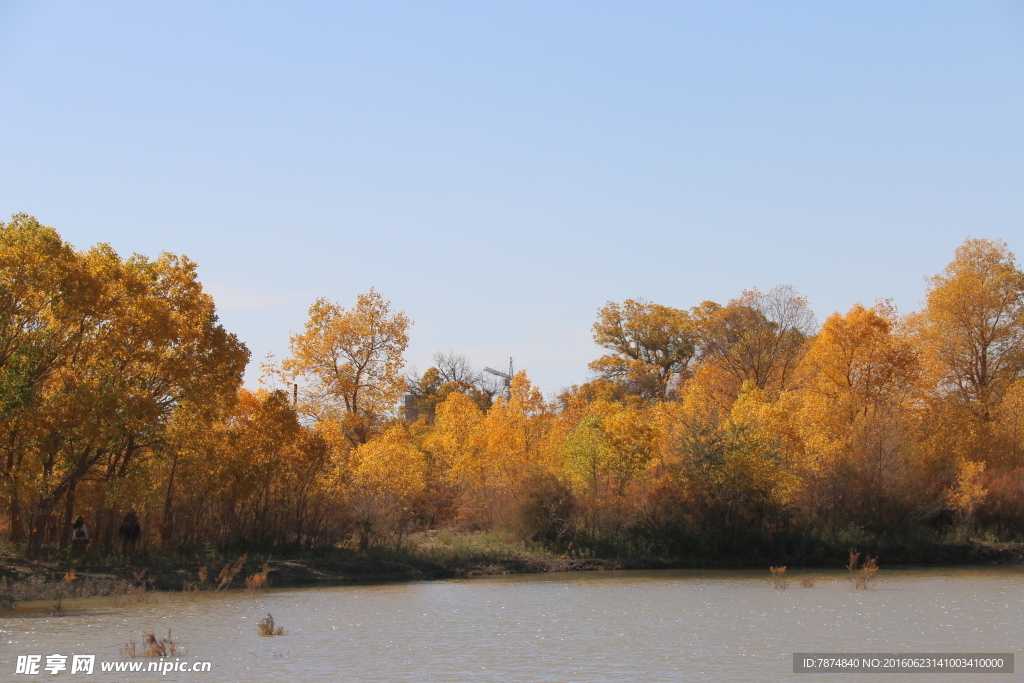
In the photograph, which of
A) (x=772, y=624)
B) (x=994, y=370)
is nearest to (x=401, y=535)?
(x=772, y=624)

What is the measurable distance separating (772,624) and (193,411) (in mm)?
17070

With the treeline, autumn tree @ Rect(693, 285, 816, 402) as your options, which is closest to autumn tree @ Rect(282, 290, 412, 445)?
the treeline

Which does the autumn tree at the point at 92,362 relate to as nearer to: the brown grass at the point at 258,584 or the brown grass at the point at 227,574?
the brown grass at the point at 227,574

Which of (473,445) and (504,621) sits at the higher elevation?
(473,445)

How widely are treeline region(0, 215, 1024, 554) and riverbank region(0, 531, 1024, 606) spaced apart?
42.2 inches

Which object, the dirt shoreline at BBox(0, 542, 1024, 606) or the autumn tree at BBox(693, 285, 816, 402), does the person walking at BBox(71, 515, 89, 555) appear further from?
the autumn tree at BBox(693, 285, 816, 402)

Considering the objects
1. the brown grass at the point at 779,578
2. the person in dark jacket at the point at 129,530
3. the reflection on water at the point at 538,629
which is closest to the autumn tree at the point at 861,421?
the brown grass at the point at 779,578

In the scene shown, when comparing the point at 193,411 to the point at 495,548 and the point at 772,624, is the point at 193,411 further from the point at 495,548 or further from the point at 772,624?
the point at 772,624

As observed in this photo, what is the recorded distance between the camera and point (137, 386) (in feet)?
92.0

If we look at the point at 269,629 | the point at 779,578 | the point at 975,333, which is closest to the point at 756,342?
the point at 975,333

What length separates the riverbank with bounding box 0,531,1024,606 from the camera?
24.4 meters

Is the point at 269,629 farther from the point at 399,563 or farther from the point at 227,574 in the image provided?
the point at 399,563

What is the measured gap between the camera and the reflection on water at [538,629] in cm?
1559

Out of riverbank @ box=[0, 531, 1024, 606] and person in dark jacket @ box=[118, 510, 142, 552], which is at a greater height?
person in dark jacket @ box=[118, 510, 142, 552]
